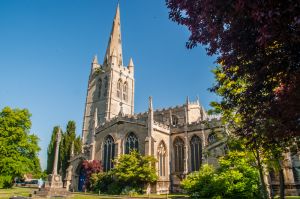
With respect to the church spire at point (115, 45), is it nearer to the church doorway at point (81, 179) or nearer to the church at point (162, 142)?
the church at point (162, 142)

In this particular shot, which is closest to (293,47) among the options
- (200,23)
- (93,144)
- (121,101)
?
(200,23)

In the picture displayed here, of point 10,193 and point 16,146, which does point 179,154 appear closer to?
point 10,193

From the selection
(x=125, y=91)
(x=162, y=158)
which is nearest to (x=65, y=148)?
(x=125, y=91)

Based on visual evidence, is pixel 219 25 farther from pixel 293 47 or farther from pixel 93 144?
pixel 93 144

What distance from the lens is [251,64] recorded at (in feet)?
18.5

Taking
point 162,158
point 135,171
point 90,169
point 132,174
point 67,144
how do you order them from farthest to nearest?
point 67,144
point 90,169
point 162,158
point 135,171
point 132,174

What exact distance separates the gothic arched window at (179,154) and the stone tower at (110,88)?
25.0m

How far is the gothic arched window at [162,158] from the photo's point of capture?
109 feet

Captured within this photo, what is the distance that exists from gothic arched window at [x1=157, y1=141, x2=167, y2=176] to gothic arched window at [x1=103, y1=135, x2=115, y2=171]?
23.0 feet

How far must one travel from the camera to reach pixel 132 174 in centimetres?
2864

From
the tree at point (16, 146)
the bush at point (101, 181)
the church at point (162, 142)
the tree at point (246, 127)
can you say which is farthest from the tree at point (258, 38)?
the tree at point (16, 146)

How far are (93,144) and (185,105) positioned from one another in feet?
60.4

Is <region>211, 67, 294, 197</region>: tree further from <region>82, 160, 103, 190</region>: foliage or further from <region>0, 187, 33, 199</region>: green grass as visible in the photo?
<region>82, 160, 103, 190</region>: foliage

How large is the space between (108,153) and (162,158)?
26.8 ft
